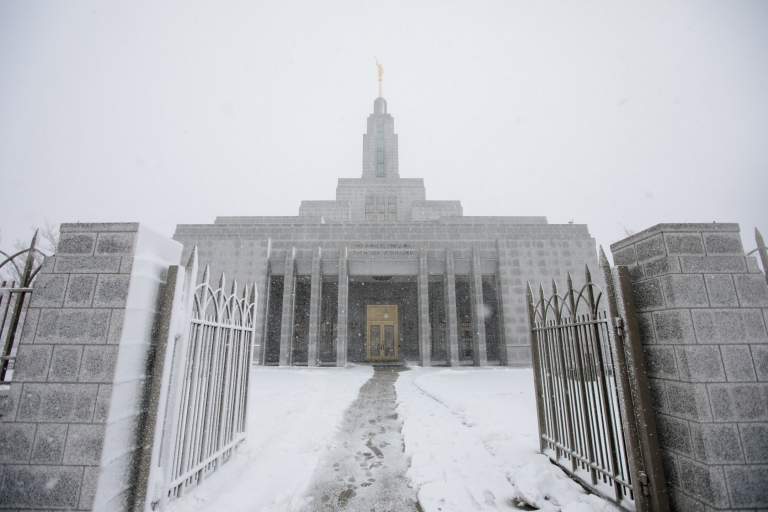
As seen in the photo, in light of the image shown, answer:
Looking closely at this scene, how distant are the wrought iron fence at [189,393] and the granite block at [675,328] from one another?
3.97m

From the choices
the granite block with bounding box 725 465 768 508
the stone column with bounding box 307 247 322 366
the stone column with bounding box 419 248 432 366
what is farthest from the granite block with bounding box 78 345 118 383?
the stone column with bounding box 419 248 432 366

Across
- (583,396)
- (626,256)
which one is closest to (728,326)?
(626,256)

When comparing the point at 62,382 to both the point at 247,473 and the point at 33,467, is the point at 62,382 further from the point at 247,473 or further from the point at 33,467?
the point at 247,473

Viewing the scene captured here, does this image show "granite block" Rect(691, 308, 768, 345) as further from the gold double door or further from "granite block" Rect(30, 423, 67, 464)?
the gold double door

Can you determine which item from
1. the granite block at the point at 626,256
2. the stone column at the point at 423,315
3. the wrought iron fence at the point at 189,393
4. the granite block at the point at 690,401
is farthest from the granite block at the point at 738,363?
the stone column at the point at 423,315

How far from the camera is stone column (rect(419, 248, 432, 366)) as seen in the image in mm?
Result: 17250

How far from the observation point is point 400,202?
106ft

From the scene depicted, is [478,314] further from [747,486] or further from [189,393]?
[189,393]

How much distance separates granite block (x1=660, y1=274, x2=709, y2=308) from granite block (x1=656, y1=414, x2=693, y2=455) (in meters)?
0.89

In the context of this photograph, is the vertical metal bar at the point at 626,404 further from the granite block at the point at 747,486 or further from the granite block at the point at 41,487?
the granite block at the point at 41,487

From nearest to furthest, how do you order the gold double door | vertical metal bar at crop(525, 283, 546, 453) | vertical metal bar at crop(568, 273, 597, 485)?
1. vertical metal bar at crop(568, 273, 597, 485)
2. vertical metal bar at crop(525, 283, 546, 453)
3. the gold double door

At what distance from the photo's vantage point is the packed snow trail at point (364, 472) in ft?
10.8

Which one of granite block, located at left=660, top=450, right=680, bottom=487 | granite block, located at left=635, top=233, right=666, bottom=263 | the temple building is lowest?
granite block, located at left=660, top=450, right=680, bottom=487

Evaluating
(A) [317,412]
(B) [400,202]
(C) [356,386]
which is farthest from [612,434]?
(B) [400,202]
